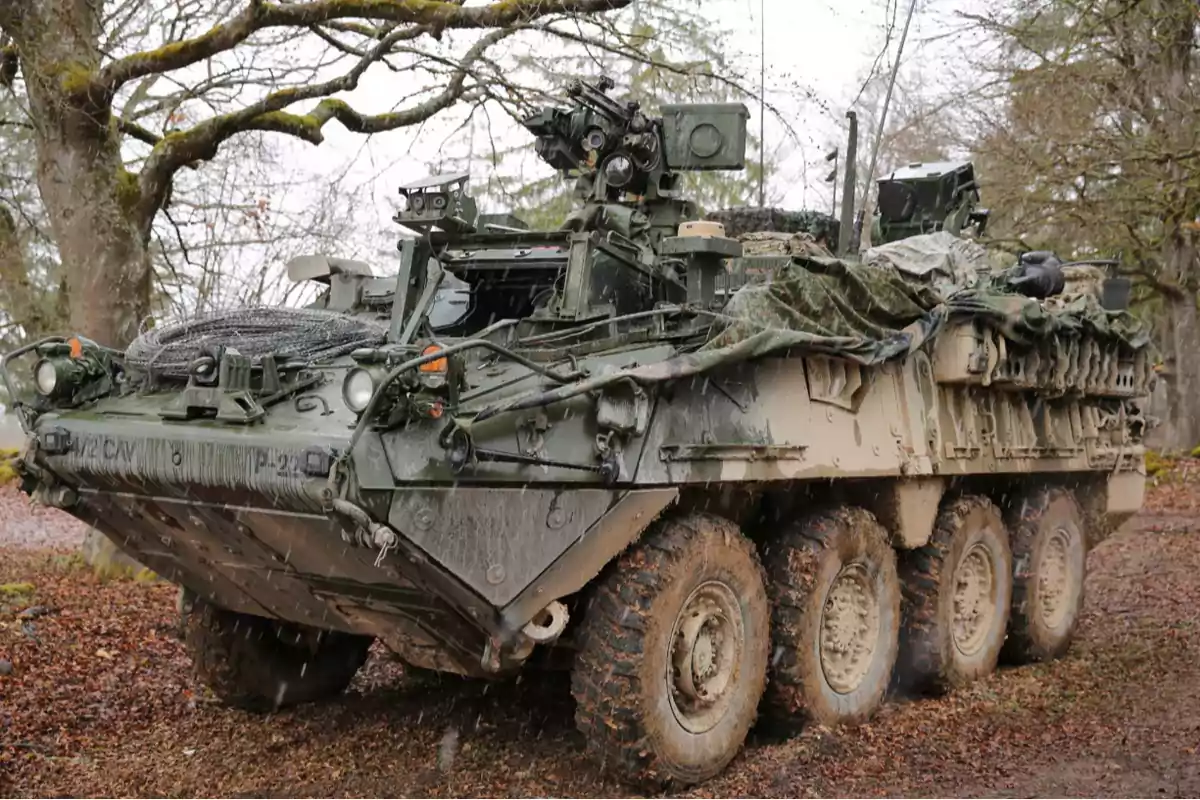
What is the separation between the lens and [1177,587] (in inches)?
471

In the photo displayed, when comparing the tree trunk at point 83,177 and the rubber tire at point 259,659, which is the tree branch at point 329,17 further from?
the rubber tire at point 259,659

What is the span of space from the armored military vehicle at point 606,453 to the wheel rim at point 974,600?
2 cm

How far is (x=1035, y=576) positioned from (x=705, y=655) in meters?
3.85

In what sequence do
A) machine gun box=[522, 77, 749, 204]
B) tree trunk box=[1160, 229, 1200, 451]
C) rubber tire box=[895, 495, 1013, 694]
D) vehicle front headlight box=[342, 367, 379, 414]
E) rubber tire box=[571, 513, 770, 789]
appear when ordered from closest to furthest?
vehicle front headlight box=[342, 367, 379, 414] < rubber tire box=[571, 513, 770, 789] < machine gun box=[522, 77, 749, 204] < rubber tire box=[895, 495, 1013, 694] < tree trunk box=[1160, 229, 1200, 451]

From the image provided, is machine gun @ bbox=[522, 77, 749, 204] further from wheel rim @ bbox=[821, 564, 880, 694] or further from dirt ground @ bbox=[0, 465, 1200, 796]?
dirt ground @ bbox=[0, 465, 1200, 796]

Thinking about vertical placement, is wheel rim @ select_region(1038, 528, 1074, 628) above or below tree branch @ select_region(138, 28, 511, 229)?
below

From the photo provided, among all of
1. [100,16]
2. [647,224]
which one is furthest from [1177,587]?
[100,16]

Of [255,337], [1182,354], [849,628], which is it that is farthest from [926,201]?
[1182,354]

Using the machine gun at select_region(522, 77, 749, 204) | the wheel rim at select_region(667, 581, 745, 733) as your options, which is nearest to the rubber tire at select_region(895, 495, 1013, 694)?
the wheel rim at select_region(667, 581, 745, 733)

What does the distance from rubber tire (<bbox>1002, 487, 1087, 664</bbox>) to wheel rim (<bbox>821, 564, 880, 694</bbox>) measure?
6.76 feet

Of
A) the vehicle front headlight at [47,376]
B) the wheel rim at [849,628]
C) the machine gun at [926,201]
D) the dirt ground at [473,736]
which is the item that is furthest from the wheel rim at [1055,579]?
the vehicle front headlight at [47,376]

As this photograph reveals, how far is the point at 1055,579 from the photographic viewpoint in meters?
9.45

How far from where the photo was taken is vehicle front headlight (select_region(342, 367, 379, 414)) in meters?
4.82

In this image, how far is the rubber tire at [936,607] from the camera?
7.80m
